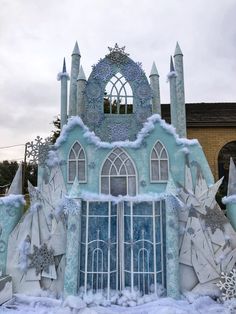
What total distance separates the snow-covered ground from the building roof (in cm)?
939

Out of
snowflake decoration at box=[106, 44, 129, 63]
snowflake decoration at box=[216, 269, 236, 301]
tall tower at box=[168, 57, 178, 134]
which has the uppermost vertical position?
snowflake decoration at box=[106, 44, 129, 63]

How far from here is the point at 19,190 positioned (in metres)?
8.02

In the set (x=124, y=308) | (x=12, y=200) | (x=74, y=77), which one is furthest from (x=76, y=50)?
(x=124, y=308)

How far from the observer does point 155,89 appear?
363 inches

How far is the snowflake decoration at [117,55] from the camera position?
327 inches

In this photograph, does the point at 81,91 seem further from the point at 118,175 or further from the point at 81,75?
the point at 118,175

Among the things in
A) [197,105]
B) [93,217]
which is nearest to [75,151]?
[93,217]

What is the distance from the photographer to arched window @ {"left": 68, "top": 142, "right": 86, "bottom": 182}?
25.5 ft

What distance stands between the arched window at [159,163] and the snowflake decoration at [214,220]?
5.10 ft

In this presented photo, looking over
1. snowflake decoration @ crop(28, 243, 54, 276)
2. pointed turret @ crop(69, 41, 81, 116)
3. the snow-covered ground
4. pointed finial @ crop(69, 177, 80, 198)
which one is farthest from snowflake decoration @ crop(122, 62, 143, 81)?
the snow-covered ground

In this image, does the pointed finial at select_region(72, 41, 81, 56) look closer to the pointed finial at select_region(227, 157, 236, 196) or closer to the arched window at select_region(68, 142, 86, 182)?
the arched window at select_region(68, 142, 86, 182)

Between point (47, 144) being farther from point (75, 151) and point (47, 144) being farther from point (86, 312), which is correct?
point (86, 312)

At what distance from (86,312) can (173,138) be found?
5.08 meters

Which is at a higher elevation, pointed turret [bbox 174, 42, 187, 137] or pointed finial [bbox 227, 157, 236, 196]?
pointed turret [bbox 174, 42, 187, 137]
